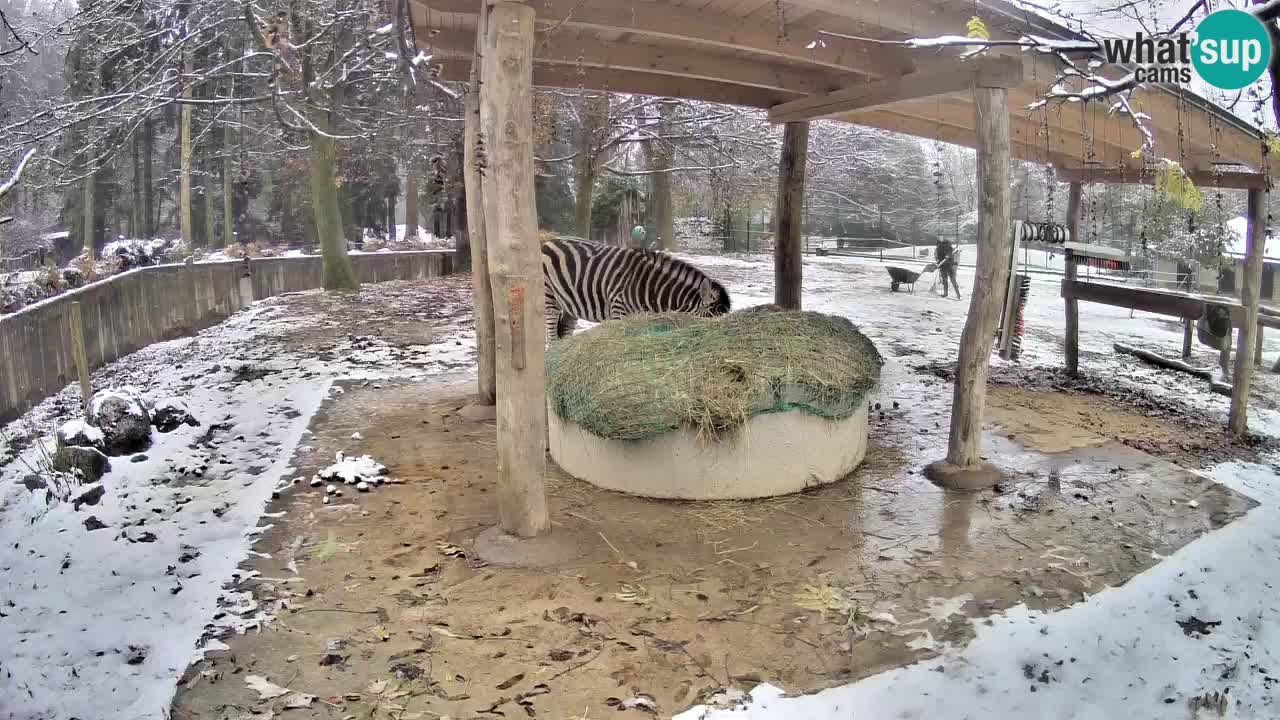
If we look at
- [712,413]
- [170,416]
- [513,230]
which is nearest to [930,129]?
[712,413]

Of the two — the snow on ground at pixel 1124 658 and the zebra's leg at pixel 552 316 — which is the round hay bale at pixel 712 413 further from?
the zebra's leg at pixel 552 316

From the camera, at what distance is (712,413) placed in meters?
5.12

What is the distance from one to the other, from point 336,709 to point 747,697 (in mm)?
1480

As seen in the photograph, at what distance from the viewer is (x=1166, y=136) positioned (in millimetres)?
7617

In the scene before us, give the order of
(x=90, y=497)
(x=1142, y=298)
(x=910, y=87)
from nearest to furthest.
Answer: (x=90, y=497), (x=910, y=87), (x=1142, y=298)

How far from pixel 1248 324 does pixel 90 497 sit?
850 cm

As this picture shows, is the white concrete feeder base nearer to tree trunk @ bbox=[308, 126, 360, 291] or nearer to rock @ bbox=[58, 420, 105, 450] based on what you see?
rock @ bbox=[58, 420, 105, 450]

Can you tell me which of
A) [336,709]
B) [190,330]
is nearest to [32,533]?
[336,709]

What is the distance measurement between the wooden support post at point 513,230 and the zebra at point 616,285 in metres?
3.68

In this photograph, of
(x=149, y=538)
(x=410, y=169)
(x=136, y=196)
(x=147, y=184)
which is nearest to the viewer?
(x=149, y=538)

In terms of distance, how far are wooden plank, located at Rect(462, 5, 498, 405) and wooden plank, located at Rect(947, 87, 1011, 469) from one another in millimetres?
3210

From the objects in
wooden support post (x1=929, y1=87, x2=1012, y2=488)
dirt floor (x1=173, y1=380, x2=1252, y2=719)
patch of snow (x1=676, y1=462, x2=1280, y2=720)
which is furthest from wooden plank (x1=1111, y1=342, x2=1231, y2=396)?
patch of snow (x1=676, y1=462, x2=1280, y2=720)

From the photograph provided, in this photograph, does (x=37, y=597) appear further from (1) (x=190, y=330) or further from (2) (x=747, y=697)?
(1) (x=190, y=330)

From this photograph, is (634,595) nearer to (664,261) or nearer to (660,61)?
(660,61)
